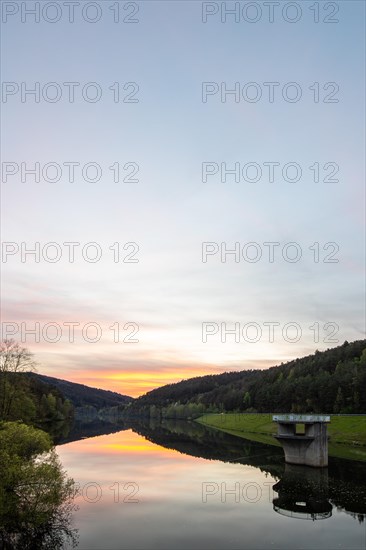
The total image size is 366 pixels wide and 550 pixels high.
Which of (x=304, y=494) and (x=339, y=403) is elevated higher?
(x=304, y=494)

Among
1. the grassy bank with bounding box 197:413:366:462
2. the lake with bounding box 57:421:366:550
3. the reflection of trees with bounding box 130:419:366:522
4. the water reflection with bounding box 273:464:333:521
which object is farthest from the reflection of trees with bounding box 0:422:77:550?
the grassy bank with bounding box 197:413:366:462

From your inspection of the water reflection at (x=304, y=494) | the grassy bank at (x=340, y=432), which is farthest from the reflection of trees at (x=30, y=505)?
the grassy bank at (x=340, y=432)

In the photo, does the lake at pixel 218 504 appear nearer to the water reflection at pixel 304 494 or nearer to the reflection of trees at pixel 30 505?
the water reflection at pixel 304 494

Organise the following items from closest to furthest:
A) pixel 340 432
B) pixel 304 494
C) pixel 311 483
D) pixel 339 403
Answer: pixel 304 494, pixel 311 483, pixel 340 432, pixel 339 403

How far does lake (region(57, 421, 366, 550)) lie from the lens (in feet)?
111

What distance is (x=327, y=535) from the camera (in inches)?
1379

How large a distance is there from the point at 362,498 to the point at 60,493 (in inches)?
1213

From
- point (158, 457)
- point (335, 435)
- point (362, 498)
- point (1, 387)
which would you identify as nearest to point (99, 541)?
point (362, 498)

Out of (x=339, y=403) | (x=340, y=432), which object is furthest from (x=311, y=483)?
(x=339, y=403)

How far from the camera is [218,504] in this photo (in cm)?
4584

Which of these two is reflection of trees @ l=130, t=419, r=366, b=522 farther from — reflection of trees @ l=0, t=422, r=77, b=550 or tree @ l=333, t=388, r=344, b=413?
tree @ l=333, t=388, r=344, b=413

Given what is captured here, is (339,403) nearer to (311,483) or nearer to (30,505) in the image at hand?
(311,483)

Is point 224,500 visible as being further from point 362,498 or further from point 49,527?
point 49,527

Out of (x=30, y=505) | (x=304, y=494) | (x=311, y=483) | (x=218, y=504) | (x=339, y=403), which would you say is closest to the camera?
(x=30, y=505)
